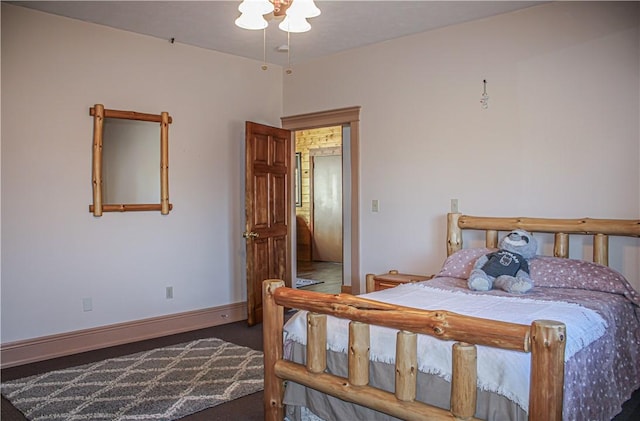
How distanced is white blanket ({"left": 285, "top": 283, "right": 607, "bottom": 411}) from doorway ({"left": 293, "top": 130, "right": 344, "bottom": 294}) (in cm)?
622

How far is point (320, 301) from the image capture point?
241 cm

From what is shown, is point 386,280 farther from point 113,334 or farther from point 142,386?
point 113,334

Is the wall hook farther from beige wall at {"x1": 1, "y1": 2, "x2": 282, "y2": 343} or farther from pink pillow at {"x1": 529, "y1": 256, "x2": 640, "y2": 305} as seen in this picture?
beige wall at {"x1": 1, "y1": 2, "x2": 282, "y2": 343}

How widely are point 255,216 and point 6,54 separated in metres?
2.43

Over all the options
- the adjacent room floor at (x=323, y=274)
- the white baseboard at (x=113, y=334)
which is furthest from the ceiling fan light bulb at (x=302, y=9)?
the adjacent room floor at (x=323, y=274)

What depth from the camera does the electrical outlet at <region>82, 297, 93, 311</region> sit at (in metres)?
4.16

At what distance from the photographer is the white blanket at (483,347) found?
189cm

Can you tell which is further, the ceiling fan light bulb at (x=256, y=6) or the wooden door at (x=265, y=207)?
the wooden door at (x=265, y=207)

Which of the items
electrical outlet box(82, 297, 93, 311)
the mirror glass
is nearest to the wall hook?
the mirror glass

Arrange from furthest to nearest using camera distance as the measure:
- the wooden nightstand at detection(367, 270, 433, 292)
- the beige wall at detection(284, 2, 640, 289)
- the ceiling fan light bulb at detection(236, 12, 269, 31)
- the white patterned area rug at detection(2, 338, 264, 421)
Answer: the wooden nightstand at detection(367, 270, 433, 292) → the beige wall at detection(284, 2, 640, 289) → the white patterned area rug at detection(2, 338, 264, 421) → the ceiling fan light bulb at detection(236, 12, 269, 31)

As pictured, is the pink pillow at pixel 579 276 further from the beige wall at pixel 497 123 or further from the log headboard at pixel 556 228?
the beige wall at pixel 497 123

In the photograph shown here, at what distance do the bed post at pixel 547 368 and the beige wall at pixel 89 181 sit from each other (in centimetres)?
362

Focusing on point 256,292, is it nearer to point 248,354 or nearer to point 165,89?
point 248,354

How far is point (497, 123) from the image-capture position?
4.02 meters
